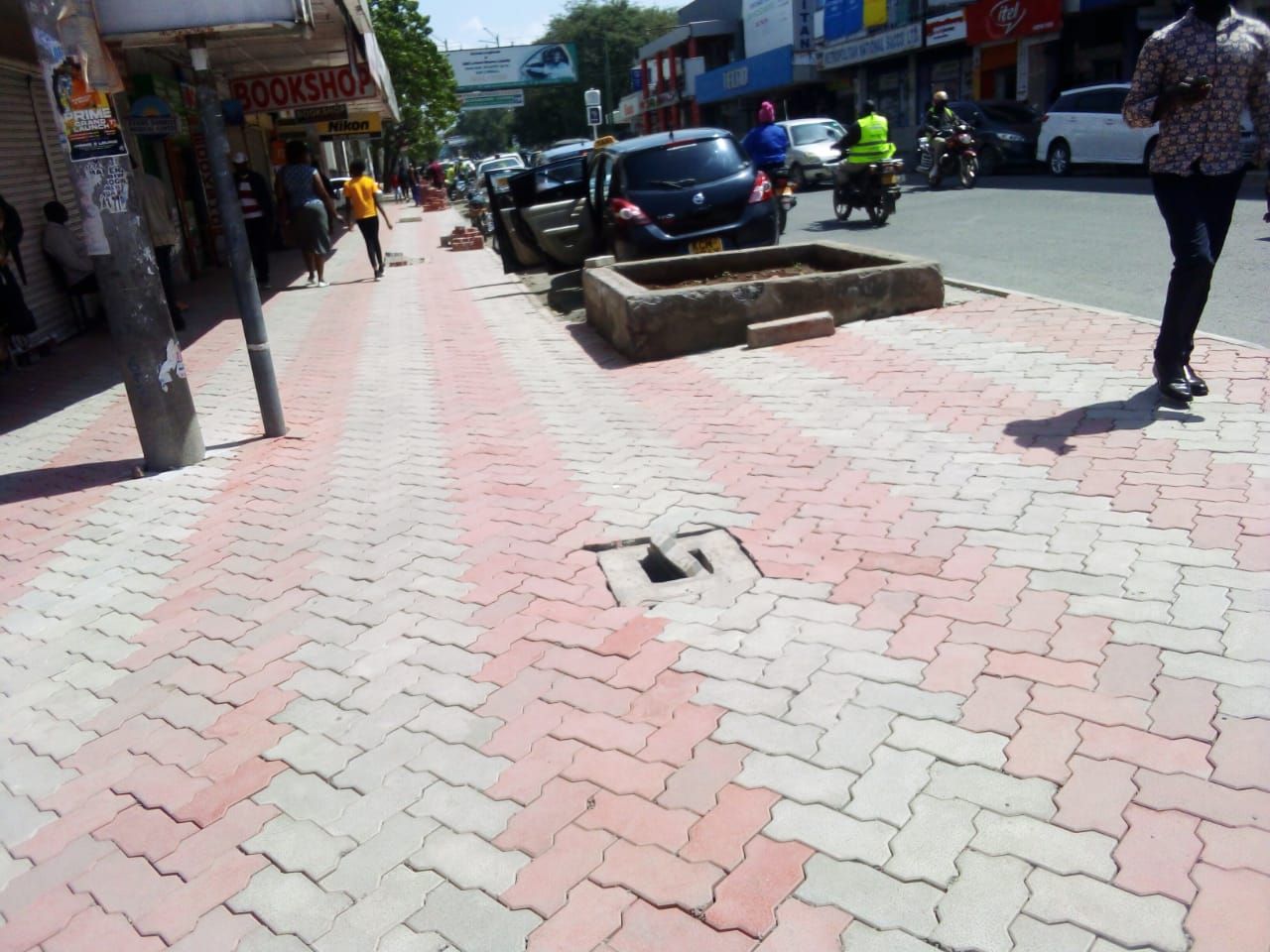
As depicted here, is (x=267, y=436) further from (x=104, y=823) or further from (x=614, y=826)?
(x=614, y=826)

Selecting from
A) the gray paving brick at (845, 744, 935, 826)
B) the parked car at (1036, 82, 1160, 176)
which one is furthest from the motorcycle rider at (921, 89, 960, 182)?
the gray paving brick at (845, 744, 935, 826)

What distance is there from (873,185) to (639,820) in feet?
45.8

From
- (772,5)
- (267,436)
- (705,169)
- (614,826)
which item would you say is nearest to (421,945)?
(614,826)

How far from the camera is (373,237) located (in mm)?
16938

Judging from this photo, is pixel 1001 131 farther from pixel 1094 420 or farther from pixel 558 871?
pixel 558 871

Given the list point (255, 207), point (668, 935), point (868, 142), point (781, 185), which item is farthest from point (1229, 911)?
point (255, 207)

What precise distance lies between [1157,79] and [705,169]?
18.4ft

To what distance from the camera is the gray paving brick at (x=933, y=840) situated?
249cm

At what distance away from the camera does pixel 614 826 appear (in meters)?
2.80

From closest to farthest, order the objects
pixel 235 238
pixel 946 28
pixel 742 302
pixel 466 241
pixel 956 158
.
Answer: pixel 235 238, pixel 742 302, pixel 956 158, pixel 466 241, pixel 946 28

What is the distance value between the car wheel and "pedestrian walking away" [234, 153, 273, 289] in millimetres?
14393

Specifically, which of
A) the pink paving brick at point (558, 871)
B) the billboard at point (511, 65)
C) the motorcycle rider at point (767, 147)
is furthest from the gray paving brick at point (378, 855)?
the billboard at point (511, 65)

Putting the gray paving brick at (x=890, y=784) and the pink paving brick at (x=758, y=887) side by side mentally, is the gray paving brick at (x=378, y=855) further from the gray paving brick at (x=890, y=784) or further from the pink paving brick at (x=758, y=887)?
the gray paving brick at (x=890, y=784)

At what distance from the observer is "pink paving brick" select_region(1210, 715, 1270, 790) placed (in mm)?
2654
